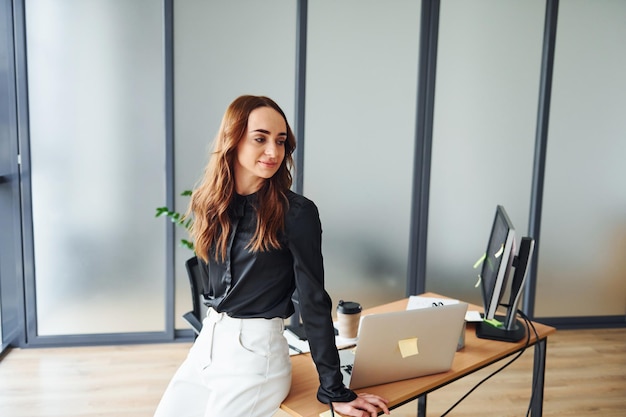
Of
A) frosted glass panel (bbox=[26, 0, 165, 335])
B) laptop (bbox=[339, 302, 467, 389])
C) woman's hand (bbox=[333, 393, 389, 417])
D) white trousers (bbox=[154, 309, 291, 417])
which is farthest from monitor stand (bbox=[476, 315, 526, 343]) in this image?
frosted glass panel (bbox=[26, 0, 165, 335])

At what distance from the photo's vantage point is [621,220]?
4.53 meters

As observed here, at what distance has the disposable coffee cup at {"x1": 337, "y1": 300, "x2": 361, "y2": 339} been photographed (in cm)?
202

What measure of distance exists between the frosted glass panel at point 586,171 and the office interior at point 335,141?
0.01 m

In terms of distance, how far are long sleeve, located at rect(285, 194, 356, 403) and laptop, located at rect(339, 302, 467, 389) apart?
0.36 ft

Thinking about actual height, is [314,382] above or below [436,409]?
above

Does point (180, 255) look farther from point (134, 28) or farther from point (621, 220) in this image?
point (621, 220)

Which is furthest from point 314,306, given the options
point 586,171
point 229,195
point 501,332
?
point 586,171

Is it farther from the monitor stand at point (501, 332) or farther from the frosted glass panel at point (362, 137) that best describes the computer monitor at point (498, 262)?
the frosted glass panel at point (362, 137)

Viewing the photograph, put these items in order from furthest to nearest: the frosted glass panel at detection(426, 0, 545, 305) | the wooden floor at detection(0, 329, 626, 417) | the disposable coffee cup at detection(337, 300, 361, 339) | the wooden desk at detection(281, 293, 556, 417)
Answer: the frosted glass panel at detection(426, 0, 545, 305), the wooden floor at detection(0, 329, 626, 417), the disposable coffee cup at detection(337, 300, 361, 339), the wooden desk at detection(281, 293, 556, 417)

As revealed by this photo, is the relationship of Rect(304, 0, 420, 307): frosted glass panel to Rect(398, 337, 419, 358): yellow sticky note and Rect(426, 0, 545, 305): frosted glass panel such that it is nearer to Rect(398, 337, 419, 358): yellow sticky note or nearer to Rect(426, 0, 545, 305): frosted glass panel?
Rect(426, 0, 545, 305): frosted glass panel

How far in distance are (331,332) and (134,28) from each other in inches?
118

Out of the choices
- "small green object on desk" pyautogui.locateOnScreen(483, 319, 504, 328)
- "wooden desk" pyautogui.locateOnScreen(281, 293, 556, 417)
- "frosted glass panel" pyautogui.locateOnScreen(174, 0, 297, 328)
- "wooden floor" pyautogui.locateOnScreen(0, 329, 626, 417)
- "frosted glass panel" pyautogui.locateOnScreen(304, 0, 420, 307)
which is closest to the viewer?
"wooden desk" pyautogui.locateOnScreen(281, 293, 556, 417)

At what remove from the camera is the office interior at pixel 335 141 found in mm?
3787

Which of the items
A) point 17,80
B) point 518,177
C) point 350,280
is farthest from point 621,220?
point 17,80
